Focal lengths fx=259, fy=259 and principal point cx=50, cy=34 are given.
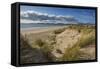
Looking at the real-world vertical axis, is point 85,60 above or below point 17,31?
below

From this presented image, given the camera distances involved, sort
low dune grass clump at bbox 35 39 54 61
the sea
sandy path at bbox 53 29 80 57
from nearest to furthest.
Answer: the sea < low dune grass clump at bbox 35 39 54 61 < sandy path at bbox 53 29 80 57

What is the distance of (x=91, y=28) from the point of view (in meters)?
3.58

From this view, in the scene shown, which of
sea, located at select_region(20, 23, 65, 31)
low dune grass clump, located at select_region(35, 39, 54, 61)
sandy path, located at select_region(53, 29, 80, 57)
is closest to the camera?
sea, located at select_region(20, 23, 65, 31)

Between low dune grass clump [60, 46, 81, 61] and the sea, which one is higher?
the sea

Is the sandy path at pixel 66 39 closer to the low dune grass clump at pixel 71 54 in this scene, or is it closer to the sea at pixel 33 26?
the low dune grass clump at pixel 71 54

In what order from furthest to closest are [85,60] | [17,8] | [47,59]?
[85,60]
[47,59]
[17,8]

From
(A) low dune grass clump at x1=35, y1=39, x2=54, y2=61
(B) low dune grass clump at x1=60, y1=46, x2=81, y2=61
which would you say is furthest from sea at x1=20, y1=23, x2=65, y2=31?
(B) low dune grass clump at x1=60, y1=46, x2=81, y2=61

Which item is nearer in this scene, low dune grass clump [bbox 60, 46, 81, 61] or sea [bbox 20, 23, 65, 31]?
sea [bbox 20, 23, 65, 31]

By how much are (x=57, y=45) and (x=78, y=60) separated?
38cm

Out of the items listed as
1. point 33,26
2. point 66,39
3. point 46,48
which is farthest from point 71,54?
point 33,26

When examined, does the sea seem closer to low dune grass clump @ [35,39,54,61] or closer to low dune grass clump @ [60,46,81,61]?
low dune grass clump @ [35,39,54,61]

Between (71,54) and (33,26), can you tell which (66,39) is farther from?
(33,26)

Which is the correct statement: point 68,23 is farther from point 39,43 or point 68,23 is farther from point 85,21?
point 39,43
